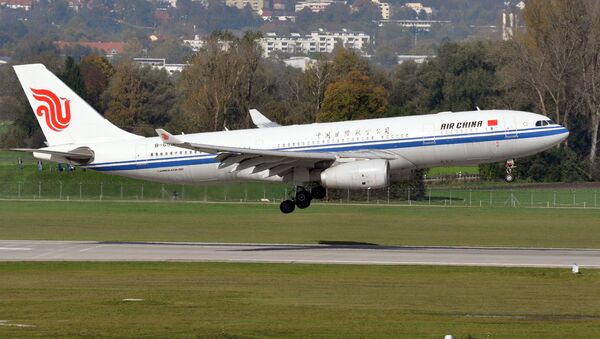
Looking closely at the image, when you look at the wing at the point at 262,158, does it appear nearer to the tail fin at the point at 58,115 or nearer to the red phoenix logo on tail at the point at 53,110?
the tail fin at the point at 58,115

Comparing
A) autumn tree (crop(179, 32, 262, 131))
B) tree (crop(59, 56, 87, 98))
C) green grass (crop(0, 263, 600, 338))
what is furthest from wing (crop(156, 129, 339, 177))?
tree (crop(59, 56, 87, 98))

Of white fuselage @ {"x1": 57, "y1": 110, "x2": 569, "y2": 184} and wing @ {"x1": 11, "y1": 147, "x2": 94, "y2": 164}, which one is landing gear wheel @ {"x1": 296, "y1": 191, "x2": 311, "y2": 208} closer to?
white fuselage @ {"x1": 57, "y1": 110, "x2": 569, "y2": 184}

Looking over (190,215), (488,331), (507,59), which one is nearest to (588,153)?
(507,59)

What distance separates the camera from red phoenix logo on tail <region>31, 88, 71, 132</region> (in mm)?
70188

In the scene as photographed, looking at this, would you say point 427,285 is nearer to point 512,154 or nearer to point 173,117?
point 512,154

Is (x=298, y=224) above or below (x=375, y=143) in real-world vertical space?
below

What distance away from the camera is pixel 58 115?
2768 inches

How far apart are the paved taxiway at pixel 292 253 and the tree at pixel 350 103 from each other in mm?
75757

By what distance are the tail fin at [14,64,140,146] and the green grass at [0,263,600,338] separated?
10.9 meters

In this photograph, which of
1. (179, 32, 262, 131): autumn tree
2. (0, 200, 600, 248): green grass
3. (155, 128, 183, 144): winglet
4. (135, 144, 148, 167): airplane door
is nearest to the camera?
(155, 128, 183, 144): winglet

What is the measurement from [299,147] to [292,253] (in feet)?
18.2

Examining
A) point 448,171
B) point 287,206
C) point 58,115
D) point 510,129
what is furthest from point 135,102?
point 510,129

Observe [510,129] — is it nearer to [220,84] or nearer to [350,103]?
[350,103]

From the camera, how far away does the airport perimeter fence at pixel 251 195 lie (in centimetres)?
10550
